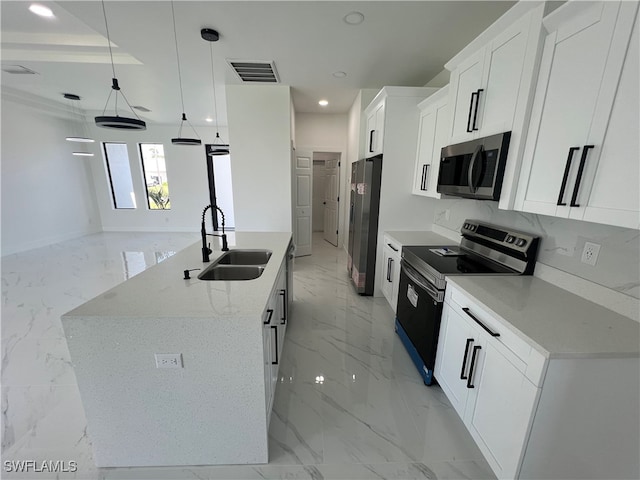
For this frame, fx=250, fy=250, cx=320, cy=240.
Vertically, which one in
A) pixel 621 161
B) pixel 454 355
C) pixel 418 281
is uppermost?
pixel 621 161

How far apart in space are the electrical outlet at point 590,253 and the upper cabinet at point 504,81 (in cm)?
43

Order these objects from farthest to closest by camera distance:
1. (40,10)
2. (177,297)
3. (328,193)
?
(328,193) → (40,10) → (177,297)

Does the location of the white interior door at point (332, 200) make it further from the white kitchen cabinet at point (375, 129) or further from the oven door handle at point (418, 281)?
the oven door handle at point (418, 281)

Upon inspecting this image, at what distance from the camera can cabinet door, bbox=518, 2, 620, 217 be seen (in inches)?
42.6

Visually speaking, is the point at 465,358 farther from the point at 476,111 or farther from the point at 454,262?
the point at 476,111

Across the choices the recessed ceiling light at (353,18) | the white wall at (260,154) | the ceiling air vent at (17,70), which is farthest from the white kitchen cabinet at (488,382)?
the ceiling air vent at (17,70)

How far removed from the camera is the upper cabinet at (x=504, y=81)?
1367mm

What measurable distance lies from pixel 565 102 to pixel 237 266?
217cm

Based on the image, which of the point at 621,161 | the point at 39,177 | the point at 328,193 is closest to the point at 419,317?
the point at 621,161

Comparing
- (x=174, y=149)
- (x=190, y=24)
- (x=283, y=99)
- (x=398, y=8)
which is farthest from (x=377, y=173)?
(x=174, y=149)

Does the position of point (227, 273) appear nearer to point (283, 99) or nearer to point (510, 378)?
point (510, 378)

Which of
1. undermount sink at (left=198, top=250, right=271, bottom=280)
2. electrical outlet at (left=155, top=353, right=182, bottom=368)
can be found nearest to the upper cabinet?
undermount sink at (left=198, top=250, right=271, bottom=280)

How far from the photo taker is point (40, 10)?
95.3 inches

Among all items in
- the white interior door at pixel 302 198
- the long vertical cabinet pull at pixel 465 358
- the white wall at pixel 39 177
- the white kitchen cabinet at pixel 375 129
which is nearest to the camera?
the long vertical cabinet pull at pixel 465 358
